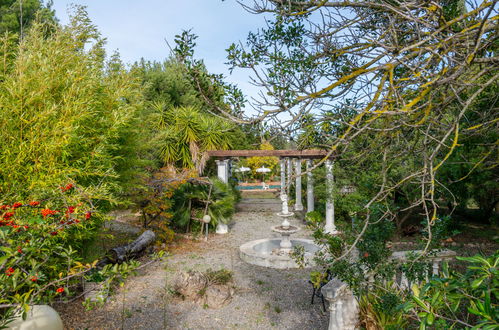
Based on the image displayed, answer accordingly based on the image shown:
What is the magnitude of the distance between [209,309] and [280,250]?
9.63 feet

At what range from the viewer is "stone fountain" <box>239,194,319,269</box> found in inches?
264

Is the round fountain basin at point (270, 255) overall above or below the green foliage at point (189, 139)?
below

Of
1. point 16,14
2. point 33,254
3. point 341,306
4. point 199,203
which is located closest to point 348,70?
point 341,306

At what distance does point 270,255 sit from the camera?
294 inches

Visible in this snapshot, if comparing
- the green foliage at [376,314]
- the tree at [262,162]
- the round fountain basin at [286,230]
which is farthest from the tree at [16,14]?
the tree at [262,162]

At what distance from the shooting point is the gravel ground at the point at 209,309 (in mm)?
4273

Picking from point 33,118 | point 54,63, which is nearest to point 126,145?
point 54,63

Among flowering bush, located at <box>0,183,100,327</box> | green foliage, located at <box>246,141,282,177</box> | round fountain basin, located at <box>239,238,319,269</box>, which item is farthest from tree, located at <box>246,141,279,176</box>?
flowering bush, located at <box>0,183,100,327</box>

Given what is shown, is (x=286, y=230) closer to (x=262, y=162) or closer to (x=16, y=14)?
(x=16, y=14)

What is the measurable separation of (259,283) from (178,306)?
5.13 feet

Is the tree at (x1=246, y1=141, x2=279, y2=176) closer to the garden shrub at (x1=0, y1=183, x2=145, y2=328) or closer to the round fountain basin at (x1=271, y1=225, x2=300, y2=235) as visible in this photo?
the round fountain basin at (x1=271, y1=225, x2=300, y2=235)

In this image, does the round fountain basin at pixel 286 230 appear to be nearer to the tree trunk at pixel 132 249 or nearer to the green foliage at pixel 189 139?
the tree trunk at pixel 132 249

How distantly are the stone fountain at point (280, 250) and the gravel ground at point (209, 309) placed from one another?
0.20m

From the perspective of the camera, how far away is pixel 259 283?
5785 millimetres
